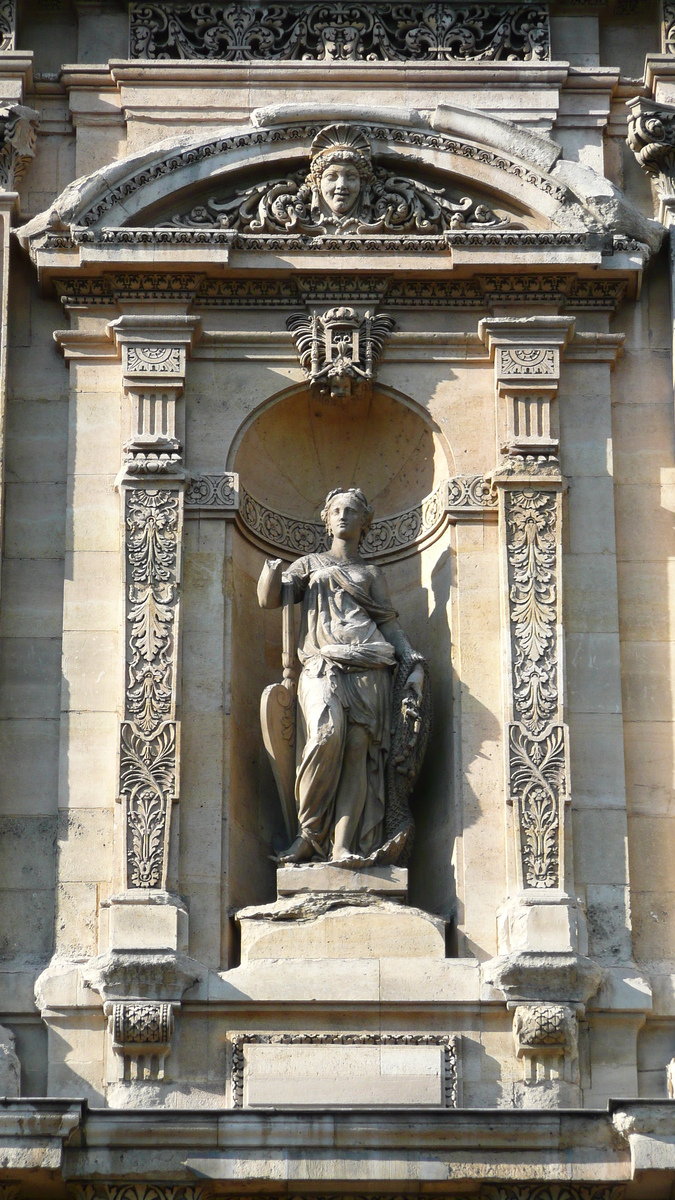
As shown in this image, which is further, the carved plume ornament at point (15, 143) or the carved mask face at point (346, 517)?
the carved plume ornament at point (15, 143)

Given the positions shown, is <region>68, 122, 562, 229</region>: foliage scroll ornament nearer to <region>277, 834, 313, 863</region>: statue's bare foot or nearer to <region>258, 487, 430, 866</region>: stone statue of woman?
<region>258, 487, 430, 866</region>: stone statue of woman

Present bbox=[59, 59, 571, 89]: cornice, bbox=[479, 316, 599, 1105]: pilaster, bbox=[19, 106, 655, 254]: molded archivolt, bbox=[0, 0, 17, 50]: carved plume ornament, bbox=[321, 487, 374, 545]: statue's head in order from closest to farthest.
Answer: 1. bbox=[479, 316, 599, 1105]: pilaster
2. bbox=[321, 487, 374, 545]: statue's head
3. bbox=[19, 106, 655, 254]: molded archivolt
4. bbox=[59, 59, 571, 89]: cornice
5. bbox=[0, 0, 17, 50]: carved plume ornament

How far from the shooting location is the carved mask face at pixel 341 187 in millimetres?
19328

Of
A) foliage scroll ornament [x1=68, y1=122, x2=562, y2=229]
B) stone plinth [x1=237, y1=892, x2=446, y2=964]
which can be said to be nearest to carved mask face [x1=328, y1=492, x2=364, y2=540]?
foliage scroll ornament [x1=68, y1=122, x2=562, y2=229]

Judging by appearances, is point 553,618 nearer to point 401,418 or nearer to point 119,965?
point 401,418

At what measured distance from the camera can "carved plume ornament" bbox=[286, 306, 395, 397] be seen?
62.1 feet

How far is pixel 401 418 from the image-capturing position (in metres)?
19.3

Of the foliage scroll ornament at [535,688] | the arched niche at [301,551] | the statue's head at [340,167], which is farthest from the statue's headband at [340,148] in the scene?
the foliage scroll ornament at [535,688]

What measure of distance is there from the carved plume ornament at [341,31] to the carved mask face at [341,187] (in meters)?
1.01

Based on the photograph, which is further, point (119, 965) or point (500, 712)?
point (500, 712)

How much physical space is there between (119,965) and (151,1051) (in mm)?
549

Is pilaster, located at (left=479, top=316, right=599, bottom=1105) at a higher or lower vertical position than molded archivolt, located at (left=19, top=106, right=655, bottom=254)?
lower

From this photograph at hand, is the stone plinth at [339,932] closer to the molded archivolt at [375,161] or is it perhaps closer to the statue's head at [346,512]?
the statue's head at [346,512]

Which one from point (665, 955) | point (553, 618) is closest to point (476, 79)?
point (553, 618)
